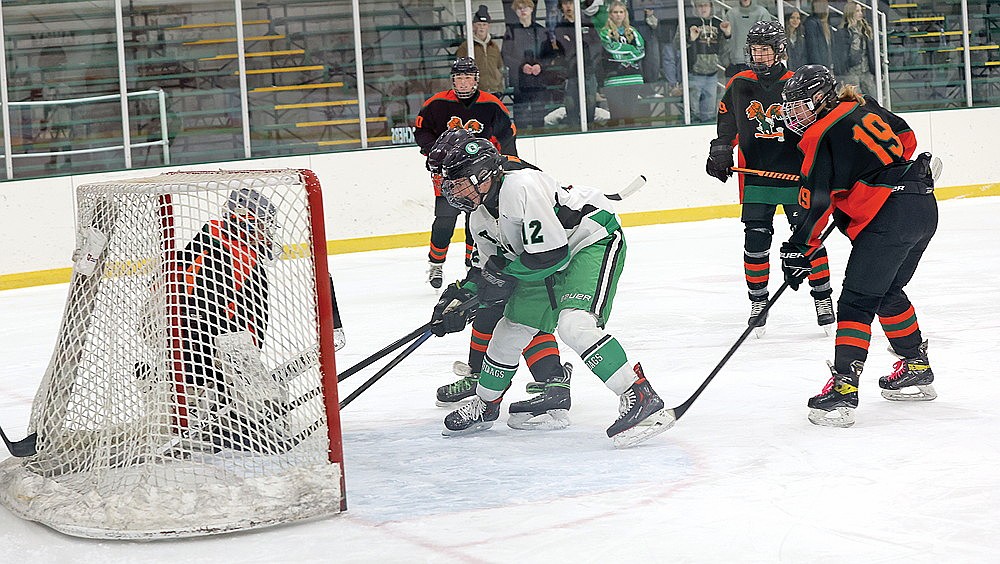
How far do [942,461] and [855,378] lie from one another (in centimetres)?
42

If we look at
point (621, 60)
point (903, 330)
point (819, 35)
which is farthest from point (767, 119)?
point (819, 35)

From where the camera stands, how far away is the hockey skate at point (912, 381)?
3307mm

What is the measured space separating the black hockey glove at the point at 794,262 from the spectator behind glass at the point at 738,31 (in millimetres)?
6296

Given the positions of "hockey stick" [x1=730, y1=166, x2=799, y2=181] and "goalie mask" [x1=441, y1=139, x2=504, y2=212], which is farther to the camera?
"hockey stick" [x1=730, y1=166, x2=799, y2=181]

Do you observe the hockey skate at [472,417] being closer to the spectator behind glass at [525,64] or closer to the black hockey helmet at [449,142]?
the black hockey helmet at [449,142]

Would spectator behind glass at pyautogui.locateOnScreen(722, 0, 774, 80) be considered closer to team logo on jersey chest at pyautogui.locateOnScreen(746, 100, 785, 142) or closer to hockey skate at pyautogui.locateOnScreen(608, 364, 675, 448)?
team logo on jersey chest at pyautogui.locateOnScreen(746, 100, 785, 142)

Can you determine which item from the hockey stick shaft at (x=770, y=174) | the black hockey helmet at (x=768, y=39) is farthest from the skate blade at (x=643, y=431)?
the black hockey helmet at (x=768, y=39)

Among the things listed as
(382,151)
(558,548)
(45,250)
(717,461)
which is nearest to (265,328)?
(558,548)

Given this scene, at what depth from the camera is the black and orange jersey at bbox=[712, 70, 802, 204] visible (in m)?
4.51

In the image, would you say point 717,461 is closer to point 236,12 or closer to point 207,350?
point 207,350

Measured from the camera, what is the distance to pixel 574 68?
9.10 meters

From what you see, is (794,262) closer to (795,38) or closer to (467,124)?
(467,124)

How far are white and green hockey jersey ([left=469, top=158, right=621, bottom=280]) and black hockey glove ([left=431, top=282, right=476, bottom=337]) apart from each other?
0.41 feet

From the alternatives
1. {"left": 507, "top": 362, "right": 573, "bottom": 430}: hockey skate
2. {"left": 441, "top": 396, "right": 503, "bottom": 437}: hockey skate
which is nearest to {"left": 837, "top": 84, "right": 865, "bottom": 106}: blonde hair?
{"left": 507, "top": 362, "right": 573, "bottom": 430}: hockey skate
